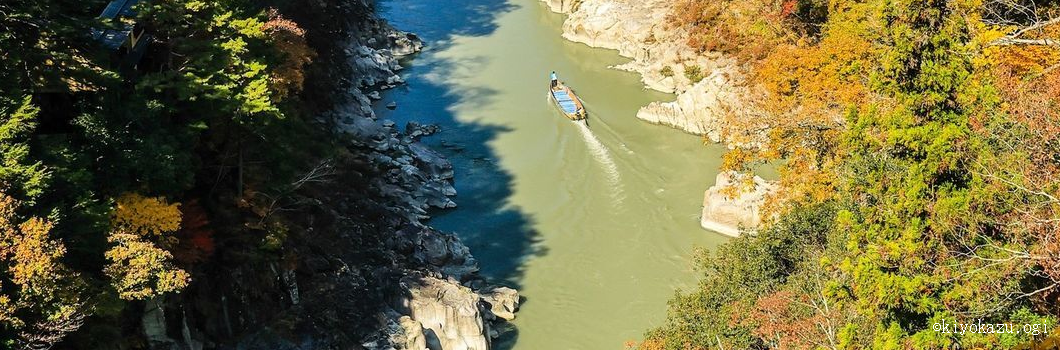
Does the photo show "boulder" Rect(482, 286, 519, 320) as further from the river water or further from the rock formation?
the rock formation

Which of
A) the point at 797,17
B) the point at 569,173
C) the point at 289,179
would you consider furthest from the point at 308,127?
the point at 797,17

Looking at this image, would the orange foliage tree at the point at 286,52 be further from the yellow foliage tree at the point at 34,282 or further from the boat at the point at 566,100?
the boat at the point at 566,100

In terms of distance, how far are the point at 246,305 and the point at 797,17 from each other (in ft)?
72.3

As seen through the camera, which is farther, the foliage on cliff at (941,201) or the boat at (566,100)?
the boat at (566,100)

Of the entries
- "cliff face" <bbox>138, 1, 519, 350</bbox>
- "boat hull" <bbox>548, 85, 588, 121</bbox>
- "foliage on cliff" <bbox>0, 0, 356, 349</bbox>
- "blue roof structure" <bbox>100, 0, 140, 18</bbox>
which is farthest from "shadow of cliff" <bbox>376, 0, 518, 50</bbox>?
"foliage on cliff" <bbox>0, 0, 356, 349</bbox>

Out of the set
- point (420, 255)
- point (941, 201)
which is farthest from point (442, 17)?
point (941, 201)

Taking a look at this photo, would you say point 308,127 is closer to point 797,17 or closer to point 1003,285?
point 797,17

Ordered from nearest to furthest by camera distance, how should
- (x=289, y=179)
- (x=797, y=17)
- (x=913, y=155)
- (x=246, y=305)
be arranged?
1. (x=913, y=155)
2. (x=246, y=305)
3. (x=289, y=179)
4. (x=797, y=17)

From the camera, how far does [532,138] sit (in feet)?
118

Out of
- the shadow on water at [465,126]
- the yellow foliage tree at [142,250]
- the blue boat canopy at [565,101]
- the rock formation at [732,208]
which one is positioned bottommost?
the shadow on water at [465,126]

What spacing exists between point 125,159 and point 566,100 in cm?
2390

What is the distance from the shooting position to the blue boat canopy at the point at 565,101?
37281 millimetres

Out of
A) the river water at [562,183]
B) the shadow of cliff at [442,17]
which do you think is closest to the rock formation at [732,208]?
the river water at [562,183]

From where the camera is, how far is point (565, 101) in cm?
3816
